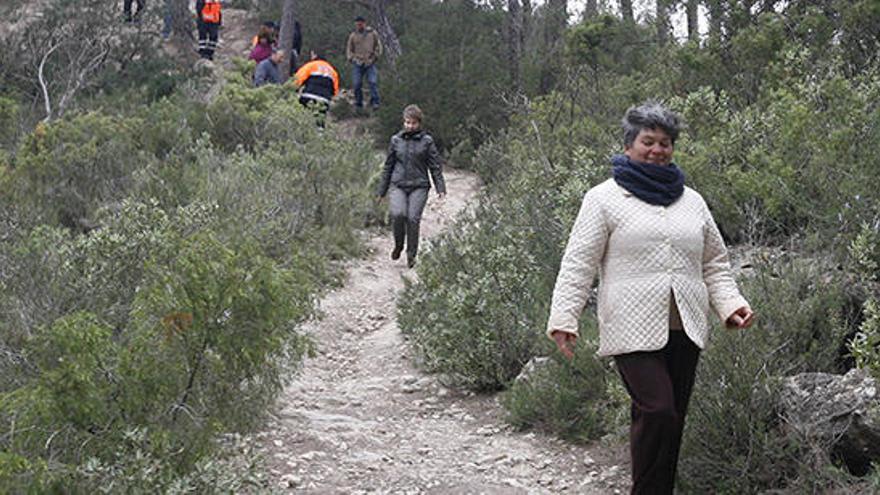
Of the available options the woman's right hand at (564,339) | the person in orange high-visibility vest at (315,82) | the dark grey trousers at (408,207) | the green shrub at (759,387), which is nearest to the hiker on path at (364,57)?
the person in orange high-visibility vest at (315,82)

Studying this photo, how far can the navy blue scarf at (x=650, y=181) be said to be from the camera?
4094 millimetres

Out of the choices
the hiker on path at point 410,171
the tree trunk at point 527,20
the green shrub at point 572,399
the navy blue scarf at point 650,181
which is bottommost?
the green shrub at point 572,399

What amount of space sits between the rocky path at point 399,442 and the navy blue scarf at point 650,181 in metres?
1.64

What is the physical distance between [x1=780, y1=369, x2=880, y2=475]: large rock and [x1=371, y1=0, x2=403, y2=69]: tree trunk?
626 inches

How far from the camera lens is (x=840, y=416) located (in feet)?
15.1

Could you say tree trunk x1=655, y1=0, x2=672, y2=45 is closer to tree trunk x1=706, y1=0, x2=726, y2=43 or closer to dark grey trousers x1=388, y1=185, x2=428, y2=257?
tree trunk x1=706, y1=0, x2=726, y2=43

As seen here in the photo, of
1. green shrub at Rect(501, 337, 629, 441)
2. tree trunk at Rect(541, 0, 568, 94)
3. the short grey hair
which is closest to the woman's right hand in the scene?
the short grey hair

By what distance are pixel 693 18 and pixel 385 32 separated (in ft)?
29.7

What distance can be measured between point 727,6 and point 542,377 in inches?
231

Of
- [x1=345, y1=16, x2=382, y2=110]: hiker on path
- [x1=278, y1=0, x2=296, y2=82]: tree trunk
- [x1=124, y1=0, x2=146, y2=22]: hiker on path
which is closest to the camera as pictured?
[x1=345, y1=16, x2=382, y2=110]: hiker on path

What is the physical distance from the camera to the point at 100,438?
3967 millimetres

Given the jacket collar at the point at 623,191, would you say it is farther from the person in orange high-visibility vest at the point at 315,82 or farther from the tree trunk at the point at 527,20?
the tree trunk at the point at 527,20

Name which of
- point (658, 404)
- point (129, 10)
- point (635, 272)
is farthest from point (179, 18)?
point (658, 404)

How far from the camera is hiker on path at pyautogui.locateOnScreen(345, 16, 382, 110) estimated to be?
17984 millimetres
